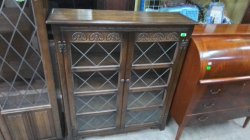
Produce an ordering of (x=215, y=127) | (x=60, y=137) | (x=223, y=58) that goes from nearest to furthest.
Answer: (x=223, y=58) → (x=60, y=137) → (x=215, y=127)

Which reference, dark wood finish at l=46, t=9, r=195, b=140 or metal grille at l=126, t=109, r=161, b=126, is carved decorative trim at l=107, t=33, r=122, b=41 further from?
metal grille at l=126, t=109, r=161, b=126

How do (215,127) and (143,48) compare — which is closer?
(143,48)

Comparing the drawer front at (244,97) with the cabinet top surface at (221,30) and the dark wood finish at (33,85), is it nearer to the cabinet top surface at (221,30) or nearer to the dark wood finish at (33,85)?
the cabinet top surface at (221,30)

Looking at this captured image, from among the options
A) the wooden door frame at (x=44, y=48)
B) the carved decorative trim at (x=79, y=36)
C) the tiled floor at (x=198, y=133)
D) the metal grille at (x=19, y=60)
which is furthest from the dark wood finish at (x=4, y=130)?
the carved decorative trim at (x=79, y=36)

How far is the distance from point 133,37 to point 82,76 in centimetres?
45

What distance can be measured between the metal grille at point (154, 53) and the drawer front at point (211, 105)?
43cm

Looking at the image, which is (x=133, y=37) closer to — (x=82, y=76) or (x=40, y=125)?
(x=82, y=76)

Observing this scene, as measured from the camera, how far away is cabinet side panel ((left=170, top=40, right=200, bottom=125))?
113cm

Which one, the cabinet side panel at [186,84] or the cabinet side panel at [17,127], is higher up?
the cabinet side panel at [186,84]

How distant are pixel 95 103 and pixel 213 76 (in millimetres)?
886

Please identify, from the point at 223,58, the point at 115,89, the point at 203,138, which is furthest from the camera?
the point at 203,138

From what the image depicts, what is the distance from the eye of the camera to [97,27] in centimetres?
93

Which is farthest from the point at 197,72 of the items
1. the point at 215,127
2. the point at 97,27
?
the point at 215,127

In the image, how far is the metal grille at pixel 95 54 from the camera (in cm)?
104
